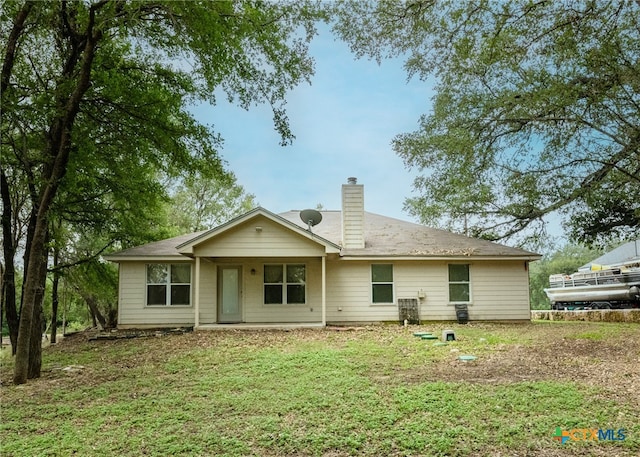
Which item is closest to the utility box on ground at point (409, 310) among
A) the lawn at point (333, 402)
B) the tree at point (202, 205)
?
the lawn at point (333, 402)

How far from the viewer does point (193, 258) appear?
13312 mm

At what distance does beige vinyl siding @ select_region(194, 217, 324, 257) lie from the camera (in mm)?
12461

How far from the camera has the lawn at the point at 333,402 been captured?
3715 millimetres

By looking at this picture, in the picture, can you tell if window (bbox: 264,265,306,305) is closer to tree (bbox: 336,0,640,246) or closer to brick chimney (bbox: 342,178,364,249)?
brick chimney (bbox: 342,178,364,249)

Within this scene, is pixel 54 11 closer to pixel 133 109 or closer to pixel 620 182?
pixel 133 109

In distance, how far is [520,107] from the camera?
10.2 metres

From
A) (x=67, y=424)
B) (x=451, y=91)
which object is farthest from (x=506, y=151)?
(x=67, y=424)

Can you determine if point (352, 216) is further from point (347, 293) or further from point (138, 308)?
point (138, 308)

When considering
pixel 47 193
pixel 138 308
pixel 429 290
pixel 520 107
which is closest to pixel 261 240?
pixel 138 308

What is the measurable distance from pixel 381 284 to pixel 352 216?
2298 mm

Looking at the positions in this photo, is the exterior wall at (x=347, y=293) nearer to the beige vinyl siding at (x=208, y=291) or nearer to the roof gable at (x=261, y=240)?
the beige vinyl siding at (x=208, y=291)

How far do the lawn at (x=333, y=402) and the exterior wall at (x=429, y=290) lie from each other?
4884mm

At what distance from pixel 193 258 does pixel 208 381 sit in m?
7.67

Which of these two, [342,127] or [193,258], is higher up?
[342,127]
